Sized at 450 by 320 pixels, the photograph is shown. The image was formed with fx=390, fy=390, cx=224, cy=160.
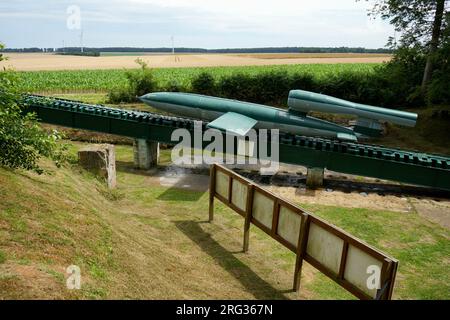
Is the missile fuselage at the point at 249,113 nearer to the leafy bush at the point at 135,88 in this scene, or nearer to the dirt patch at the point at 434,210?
the dirt patch at the point at 434,210

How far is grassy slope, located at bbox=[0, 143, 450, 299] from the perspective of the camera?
6750 millimetres

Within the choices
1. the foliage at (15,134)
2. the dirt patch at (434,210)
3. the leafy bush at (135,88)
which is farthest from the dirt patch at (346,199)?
the leafy bush at (135,88)

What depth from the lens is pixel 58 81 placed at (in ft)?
172

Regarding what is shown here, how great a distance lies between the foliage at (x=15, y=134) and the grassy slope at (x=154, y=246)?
691 mm

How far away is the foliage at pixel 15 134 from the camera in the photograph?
27.7ft

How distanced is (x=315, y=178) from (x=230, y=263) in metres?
7.78

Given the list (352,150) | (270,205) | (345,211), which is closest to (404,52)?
(352,150)

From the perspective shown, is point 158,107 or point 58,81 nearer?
point 158,107

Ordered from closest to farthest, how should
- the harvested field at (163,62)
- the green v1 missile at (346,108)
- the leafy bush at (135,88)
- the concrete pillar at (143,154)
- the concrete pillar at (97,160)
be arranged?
the concrete pillar at (97,160) → the green v1 missile at (346,108) → the concrete pillar at (143,154) → the leafy bush at (135,88) → the harvested field at (163,62)

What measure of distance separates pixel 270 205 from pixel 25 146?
6.00 metres

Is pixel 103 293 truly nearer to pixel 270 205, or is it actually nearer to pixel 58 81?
pixel 270 205

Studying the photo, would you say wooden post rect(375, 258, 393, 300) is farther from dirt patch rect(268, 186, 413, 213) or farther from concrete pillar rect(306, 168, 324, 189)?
concrete pillar rect(306, 168, 324, 189)

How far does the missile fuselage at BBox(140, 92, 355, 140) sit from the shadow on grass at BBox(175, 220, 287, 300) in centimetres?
717

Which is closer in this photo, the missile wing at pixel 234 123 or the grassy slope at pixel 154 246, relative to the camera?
the grassy slope at pixel 154 246
